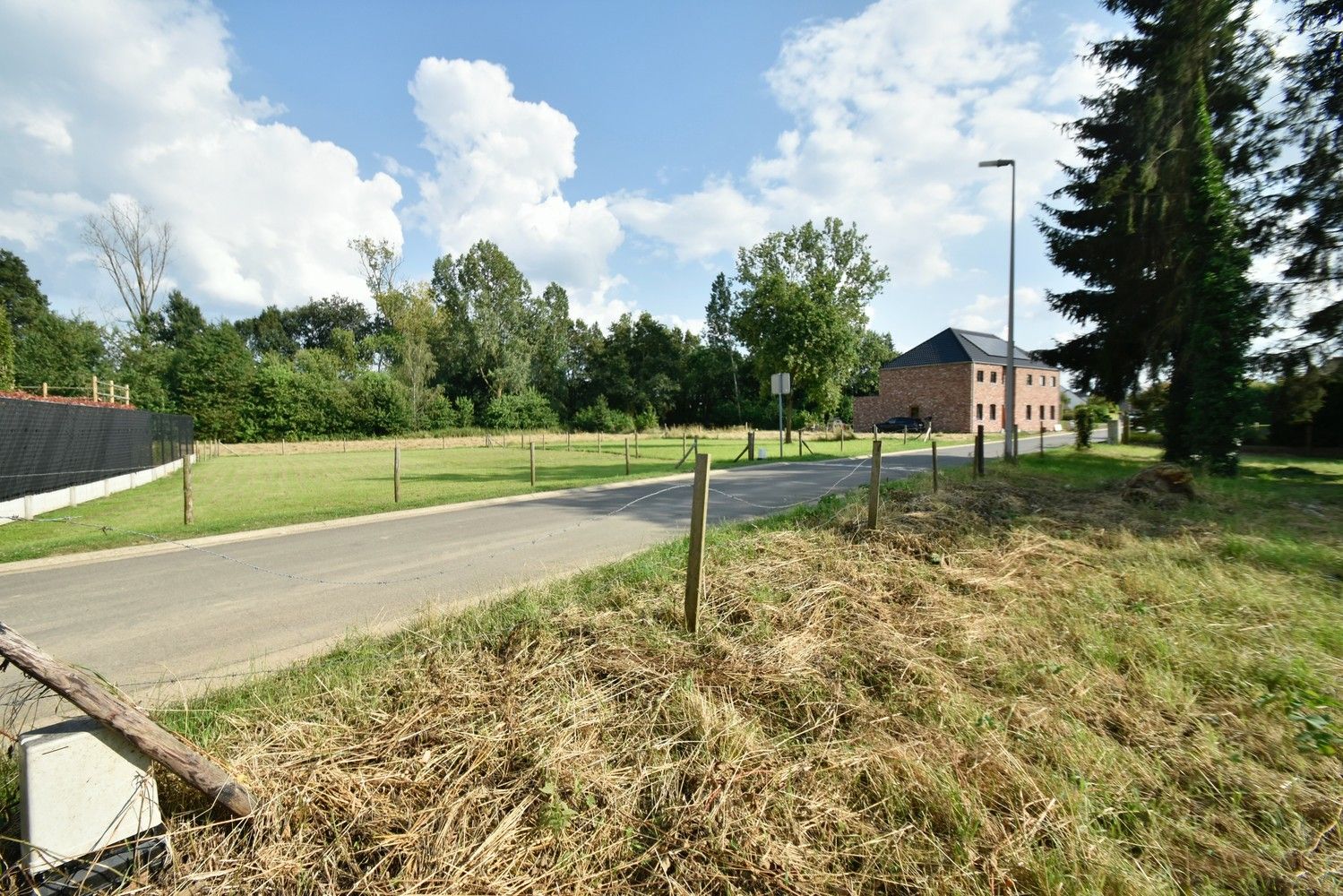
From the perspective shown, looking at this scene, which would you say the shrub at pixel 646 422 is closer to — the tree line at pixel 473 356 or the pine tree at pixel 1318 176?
the tree line at pixel 473 356

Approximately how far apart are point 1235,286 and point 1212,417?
3.53m

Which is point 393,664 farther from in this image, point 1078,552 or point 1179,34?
point 1179,34

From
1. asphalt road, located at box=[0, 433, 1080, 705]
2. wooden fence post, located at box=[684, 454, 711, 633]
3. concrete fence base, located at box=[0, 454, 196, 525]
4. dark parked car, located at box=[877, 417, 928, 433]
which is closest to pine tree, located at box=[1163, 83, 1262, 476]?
asphalt road, located at box=[0, 433, 1080, 705]

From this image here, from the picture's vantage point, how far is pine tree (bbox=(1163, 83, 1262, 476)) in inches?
617

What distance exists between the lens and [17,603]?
595 centimetres

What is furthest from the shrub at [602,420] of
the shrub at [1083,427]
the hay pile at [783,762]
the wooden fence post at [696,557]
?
the hay pile at [783,762]

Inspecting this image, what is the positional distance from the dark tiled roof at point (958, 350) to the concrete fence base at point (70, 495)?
50.4 m

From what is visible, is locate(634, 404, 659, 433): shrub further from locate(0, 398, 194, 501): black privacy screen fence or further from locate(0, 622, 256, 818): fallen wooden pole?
locate(0, 622, 256, 818): fallen wooden pole

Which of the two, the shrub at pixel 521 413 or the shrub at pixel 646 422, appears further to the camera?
the shrub at pixel 646 422

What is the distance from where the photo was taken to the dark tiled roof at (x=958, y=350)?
160 ft

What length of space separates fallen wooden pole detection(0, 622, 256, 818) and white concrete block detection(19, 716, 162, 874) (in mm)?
91

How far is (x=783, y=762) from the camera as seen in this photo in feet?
9.41

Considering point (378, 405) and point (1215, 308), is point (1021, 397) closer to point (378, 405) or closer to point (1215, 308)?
point (1215, 308)

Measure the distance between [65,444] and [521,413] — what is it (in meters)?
40.4
